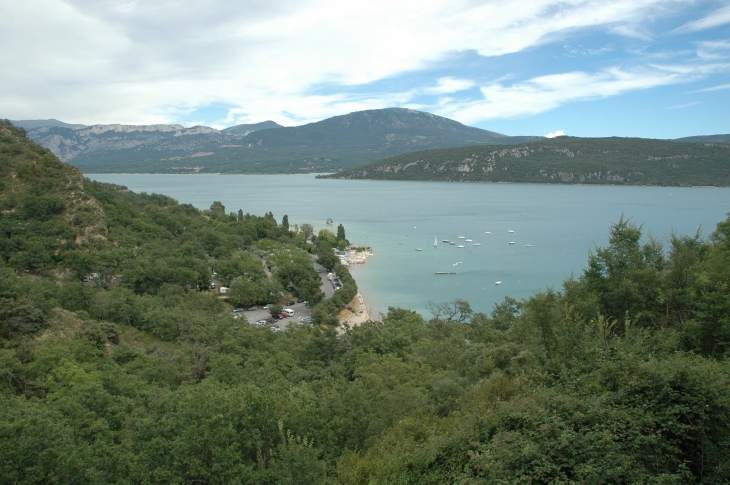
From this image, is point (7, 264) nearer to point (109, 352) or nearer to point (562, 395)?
point (109, 352)

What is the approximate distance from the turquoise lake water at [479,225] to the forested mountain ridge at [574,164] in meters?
7.70

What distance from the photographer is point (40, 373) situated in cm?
1027

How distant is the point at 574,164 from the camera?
120 metres

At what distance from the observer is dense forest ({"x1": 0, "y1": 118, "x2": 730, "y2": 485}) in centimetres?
A: 428

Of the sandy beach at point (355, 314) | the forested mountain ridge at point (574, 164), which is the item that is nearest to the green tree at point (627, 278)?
the sandy beach at point (355, 314)

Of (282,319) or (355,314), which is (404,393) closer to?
(282,319)

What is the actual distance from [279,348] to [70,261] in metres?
14.5

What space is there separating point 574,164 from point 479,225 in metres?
77.1

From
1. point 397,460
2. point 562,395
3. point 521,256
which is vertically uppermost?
point 562,395

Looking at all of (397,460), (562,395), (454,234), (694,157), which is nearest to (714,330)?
(562,395)

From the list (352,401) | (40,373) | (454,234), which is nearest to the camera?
(352,401)

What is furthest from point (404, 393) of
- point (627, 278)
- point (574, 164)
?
point (574, 164)

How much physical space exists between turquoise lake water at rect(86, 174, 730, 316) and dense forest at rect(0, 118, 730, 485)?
750 cm

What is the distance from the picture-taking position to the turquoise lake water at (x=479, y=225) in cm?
3361
